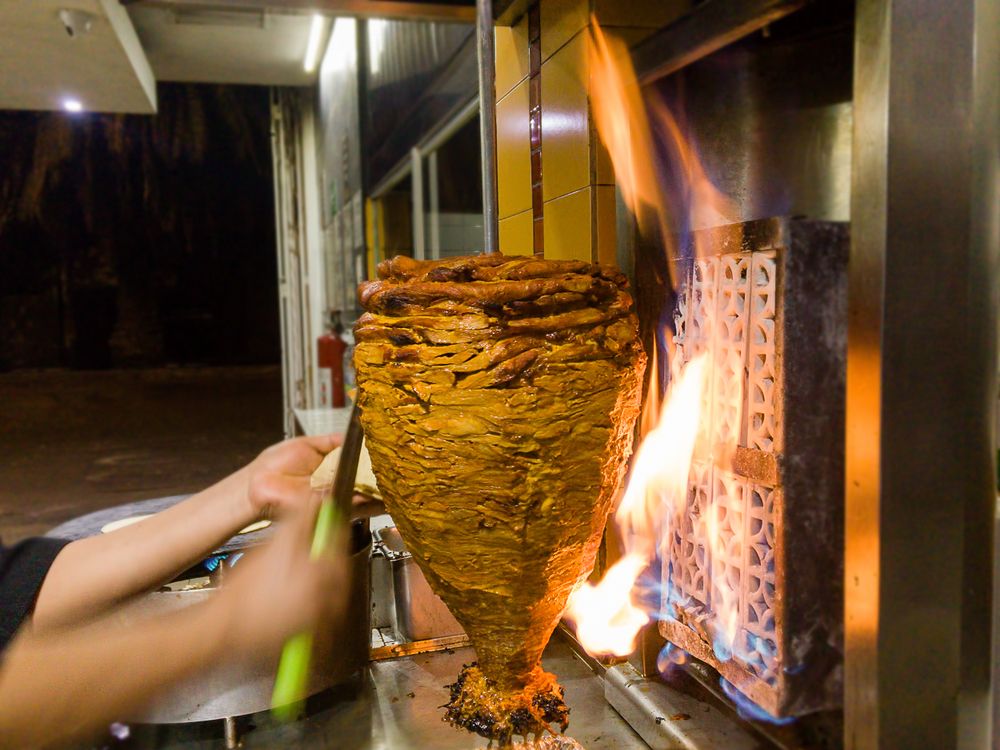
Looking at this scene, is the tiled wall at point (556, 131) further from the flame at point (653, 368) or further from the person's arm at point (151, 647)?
the person's arm at point (151, 647)

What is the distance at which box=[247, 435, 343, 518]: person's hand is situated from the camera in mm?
1417

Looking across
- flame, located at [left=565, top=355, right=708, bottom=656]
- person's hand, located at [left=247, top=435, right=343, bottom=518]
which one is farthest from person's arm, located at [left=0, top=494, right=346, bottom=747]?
flame, located at [left=565, top=355, right=708, bottom=656]

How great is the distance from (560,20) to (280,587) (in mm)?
1256

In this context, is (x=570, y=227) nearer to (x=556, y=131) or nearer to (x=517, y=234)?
(x=556, y=131)

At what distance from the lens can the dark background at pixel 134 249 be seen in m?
17.5

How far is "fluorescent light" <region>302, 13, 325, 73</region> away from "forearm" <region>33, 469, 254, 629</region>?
19.1 ft

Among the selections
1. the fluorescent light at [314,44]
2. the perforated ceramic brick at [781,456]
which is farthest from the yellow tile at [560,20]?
Answer: the fluorescent light at [314,44]

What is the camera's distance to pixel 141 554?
1428mm

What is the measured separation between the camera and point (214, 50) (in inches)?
297

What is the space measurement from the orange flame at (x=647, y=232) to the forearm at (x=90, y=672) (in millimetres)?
683

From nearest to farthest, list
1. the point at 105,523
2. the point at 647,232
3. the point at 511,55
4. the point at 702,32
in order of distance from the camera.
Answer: the point at 702,32 → the point at 647,232 → the point at 511,55 → the point at 105,523

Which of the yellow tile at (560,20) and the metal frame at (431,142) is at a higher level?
the metal frame at (431,142)

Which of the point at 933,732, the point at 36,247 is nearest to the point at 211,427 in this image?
the point at 36,247

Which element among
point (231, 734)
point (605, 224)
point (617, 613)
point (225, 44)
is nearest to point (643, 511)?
point (617, 613)
